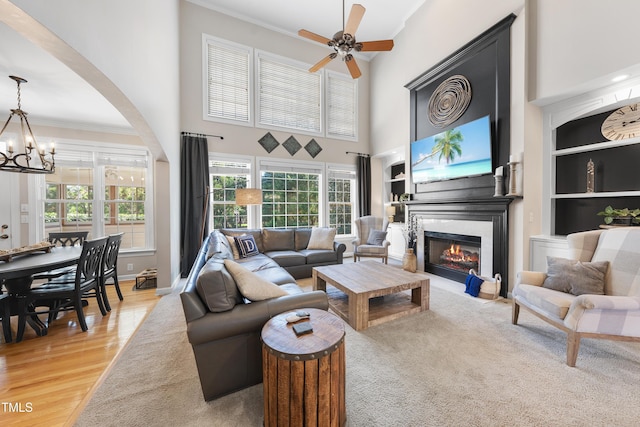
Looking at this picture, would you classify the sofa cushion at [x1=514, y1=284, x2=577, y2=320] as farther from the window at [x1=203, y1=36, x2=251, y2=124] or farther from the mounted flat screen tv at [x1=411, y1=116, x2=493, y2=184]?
the window at [x1=203, y1=36, x2=251, y2=124]

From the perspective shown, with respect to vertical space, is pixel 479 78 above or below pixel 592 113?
above

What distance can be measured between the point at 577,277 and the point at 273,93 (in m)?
5.67

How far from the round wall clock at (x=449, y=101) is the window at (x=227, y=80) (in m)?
3.71

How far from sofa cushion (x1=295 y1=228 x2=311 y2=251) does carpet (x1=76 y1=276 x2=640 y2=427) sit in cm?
251

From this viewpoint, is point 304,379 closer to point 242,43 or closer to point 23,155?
point 23,155

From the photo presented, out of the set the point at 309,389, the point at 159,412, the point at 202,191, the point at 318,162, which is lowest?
the point at 159,412

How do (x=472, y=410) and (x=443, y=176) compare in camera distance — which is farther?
(x=443, y=176)

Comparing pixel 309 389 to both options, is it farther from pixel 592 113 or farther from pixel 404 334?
pixel 592 113

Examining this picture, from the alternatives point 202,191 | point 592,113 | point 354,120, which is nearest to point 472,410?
point 592,113

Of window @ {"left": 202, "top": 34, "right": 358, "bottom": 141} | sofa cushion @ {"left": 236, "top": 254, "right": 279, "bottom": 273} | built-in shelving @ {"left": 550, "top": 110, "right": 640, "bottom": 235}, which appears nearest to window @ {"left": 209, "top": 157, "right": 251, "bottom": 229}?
window @ {"left": 202, "top": 34, "right": 358, "bottom": 141}

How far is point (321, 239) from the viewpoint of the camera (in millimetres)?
4672

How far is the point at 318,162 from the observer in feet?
18.9

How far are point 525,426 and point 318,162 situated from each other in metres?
5.17

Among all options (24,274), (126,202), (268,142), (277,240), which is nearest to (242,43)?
(268,142)
